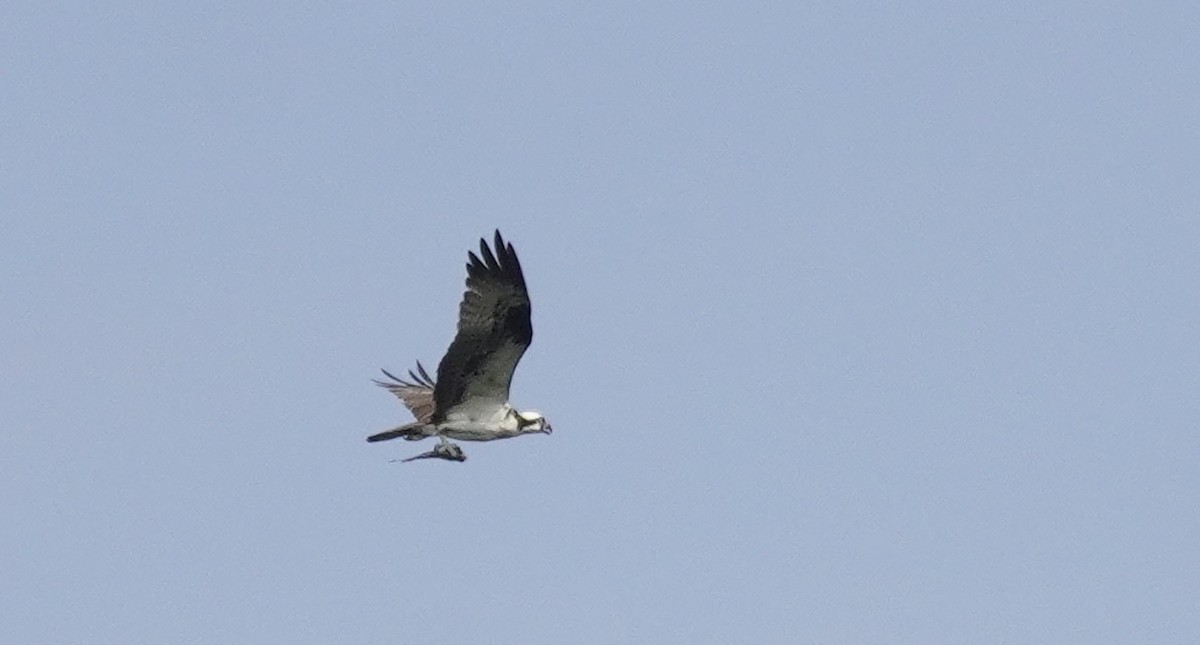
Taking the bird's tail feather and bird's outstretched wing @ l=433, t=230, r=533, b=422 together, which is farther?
the bird's tail feather

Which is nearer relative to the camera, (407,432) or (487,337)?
(487,337)

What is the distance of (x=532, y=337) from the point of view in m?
35.4

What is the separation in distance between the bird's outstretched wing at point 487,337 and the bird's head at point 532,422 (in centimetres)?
61

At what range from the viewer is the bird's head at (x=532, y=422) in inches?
1478

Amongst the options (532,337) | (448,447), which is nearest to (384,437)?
(448,447)

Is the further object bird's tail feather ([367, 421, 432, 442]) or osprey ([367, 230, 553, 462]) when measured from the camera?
bird's tail feather ([367, 421, 432, 442])

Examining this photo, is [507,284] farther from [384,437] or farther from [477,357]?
[384,437]

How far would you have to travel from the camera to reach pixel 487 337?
35.4 metres

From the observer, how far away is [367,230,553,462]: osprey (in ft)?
113

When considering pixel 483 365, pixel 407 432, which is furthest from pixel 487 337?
pixel 407 432

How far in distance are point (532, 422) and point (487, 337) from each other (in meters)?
2.73

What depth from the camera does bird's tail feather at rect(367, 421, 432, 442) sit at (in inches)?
1478

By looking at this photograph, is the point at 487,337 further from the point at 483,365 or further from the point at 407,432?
the point at 407,432

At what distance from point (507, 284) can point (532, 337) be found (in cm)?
127
